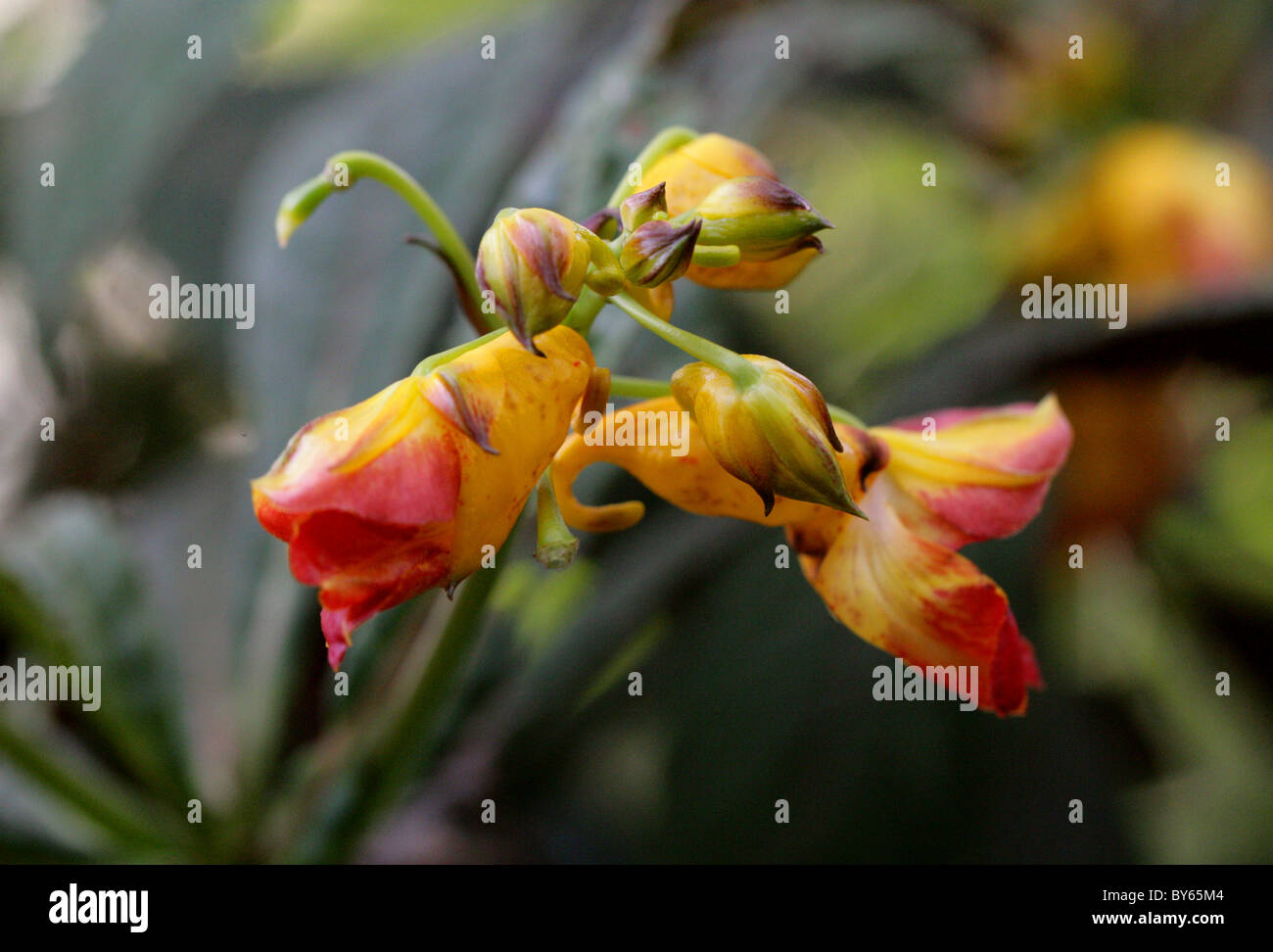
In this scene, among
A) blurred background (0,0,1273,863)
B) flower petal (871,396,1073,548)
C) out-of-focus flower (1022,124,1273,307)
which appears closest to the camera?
flower petal (871,396,1073,548)

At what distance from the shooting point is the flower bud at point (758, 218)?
412mm

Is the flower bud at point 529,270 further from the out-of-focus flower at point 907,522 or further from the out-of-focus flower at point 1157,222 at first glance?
the out-of-focus flower at point 1157,222

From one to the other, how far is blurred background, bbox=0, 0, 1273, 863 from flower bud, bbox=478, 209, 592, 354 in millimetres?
194

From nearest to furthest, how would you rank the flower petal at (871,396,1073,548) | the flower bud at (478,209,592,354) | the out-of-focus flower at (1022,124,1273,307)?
the flower bud at (478,209,592,354) → the flower petal at (871,396,1073,548) → the out-of-focus flower at (1022,124,1273,307)

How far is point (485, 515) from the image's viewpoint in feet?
1.27

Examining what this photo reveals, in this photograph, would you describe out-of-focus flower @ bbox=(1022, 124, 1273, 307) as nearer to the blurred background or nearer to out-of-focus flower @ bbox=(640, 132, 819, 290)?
the blurred background

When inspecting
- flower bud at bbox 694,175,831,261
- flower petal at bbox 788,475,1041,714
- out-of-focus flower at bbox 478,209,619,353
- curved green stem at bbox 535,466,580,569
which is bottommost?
flower petal at bbox 788,475,1041,714

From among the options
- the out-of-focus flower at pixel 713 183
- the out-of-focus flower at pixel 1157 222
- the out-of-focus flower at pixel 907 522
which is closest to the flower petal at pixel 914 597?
the out-of-focus flower at pixel 907 522

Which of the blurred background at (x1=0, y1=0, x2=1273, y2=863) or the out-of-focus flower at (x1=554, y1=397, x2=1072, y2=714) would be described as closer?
the out-of-focus flower at (x1=554, y1=397, x2=1072, y2=714)

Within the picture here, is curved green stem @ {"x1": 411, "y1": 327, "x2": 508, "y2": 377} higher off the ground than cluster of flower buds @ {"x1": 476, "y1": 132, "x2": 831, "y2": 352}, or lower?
lower

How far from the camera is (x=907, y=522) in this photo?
0.47 metres

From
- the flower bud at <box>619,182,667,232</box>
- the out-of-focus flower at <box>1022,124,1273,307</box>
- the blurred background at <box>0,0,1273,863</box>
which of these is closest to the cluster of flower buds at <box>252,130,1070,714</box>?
the flower bud at <box>619,182,667,232</box>

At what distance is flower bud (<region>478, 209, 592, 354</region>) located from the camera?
36 centimetres
